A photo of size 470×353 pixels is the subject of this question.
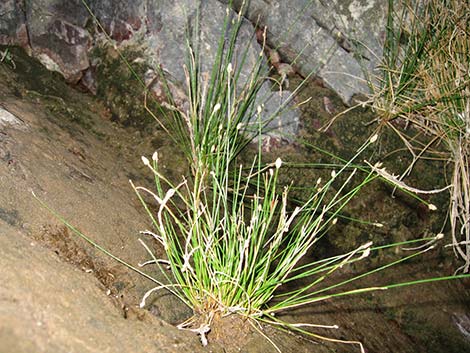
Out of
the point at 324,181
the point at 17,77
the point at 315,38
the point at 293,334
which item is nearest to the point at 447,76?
the point at 315,38

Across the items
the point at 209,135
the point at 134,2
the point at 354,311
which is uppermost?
the point at 134,2

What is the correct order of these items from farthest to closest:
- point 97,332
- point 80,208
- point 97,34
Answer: point 97,34
point 80,208
point 97,332

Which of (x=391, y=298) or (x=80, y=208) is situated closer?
(x=80, y=208)

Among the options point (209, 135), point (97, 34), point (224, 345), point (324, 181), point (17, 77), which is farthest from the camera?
point (97, 34)

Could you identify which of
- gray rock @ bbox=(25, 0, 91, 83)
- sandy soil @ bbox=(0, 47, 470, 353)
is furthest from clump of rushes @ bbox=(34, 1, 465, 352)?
gray rock @ bbox=(25, 0, 91, 83)

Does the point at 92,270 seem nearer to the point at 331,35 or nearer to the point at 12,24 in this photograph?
the point at 12,24

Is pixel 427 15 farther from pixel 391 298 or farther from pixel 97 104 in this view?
pixel 97 104
